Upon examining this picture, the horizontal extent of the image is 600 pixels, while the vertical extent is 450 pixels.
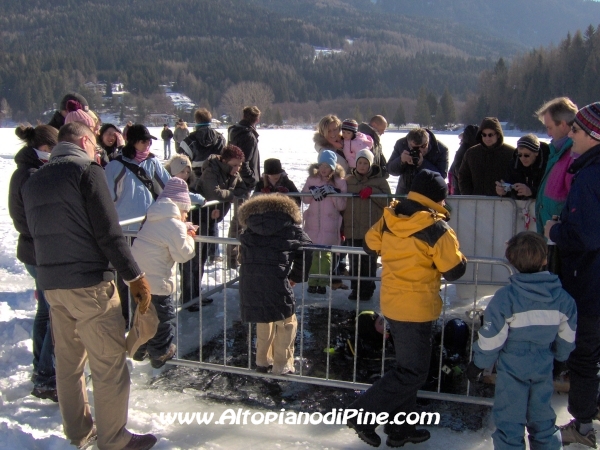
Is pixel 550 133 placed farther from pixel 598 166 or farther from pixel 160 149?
pixel 160 149

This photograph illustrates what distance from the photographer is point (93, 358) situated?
3424mm

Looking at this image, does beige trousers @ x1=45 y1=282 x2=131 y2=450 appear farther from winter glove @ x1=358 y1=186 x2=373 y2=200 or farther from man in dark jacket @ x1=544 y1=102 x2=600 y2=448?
winter glove @ x1=358 y1=186 x2=373 y2=200

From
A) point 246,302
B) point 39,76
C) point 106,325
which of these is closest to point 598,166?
point 246,302

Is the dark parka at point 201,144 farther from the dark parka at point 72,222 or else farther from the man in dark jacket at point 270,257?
the dark parka at point 72,222

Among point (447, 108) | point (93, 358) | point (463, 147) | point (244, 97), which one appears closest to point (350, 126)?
point (463, 147)

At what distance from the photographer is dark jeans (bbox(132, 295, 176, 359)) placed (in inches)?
172

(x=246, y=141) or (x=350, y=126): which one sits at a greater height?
(x=350, y=126)

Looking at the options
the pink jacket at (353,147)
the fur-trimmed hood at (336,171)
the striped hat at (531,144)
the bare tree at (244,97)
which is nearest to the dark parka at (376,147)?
the pink jacket at (353,147)

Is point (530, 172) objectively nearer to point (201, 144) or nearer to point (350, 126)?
point (350, 126)

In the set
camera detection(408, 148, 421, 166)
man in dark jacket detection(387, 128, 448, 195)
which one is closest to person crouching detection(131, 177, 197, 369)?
man in dark jacket detection(387, 128, 448, 195)

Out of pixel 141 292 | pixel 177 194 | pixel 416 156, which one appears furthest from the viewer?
pixel 416 156

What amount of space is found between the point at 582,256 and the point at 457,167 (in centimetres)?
403

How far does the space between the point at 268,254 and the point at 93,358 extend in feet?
4.35

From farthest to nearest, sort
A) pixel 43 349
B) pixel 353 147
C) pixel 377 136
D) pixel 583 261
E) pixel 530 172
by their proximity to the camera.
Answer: pixel 377 136 < pixel 353 147 < pixel 530 172 < pixel 43 349 < pixel 583 261
